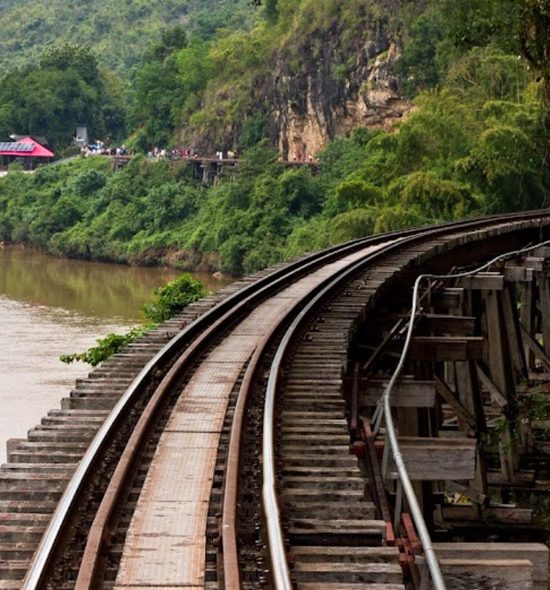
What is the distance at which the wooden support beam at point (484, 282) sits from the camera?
17.3 metres

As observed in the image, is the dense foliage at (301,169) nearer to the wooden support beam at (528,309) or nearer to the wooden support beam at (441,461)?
the wooden support beam at (528,309)

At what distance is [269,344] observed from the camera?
13.4m

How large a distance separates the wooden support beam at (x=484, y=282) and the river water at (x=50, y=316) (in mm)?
8978

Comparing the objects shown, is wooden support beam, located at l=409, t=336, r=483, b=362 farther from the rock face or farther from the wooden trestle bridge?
the rock face

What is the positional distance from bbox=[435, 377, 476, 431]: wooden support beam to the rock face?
51537mm

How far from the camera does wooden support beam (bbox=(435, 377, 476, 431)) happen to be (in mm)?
15180

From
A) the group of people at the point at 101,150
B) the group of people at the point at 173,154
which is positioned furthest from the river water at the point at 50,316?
the group of people at the point at 101,150

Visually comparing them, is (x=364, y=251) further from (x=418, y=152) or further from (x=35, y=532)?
(x=418, y=152)

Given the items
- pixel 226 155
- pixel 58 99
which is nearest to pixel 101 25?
pixel 58 99

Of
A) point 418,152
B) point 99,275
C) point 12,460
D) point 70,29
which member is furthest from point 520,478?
point 70,29

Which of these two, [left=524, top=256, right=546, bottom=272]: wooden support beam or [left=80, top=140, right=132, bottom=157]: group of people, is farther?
[left=80, top=140, right=132, bottom=157]: group of people

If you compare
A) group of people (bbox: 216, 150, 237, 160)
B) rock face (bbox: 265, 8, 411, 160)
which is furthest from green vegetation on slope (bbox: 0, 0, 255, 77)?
rock face (bbox: 265, 8, 411, 160)

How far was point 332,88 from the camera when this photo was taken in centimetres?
7188

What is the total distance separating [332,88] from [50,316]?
30262 millimetres
